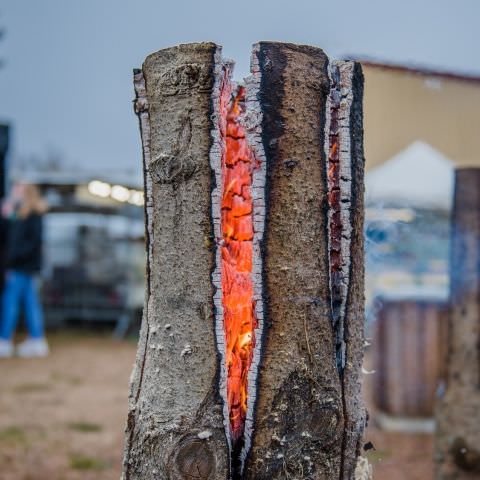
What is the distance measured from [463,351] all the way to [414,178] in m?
2.97

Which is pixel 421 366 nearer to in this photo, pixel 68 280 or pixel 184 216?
pixel 184 216

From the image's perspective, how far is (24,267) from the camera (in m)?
8.96

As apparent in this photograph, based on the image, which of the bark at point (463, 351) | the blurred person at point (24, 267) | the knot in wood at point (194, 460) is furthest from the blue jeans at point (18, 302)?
the knot in wood at point (194, 460)

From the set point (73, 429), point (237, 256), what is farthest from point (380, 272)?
point (237, 256)

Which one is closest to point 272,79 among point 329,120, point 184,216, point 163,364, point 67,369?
point 329,120

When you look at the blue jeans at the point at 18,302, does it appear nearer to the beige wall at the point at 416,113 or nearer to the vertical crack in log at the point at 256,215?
the beige wall at the point at 416,113

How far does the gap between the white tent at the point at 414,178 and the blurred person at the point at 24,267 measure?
4.48 meters

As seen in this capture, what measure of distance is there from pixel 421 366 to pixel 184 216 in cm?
450

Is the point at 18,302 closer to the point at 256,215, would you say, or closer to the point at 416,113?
the point at 416,113

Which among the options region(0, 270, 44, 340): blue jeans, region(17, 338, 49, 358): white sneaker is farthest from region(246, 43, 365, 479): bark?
region(17, 338, 49, 358): white sneaker

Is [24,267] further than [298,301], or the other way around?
[24,267]

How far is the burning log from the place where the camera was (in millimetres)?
1679

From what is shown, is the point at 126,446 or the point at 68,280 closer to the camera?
the point at 126,446

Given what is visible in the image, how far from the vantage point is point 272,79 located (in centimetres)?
172
